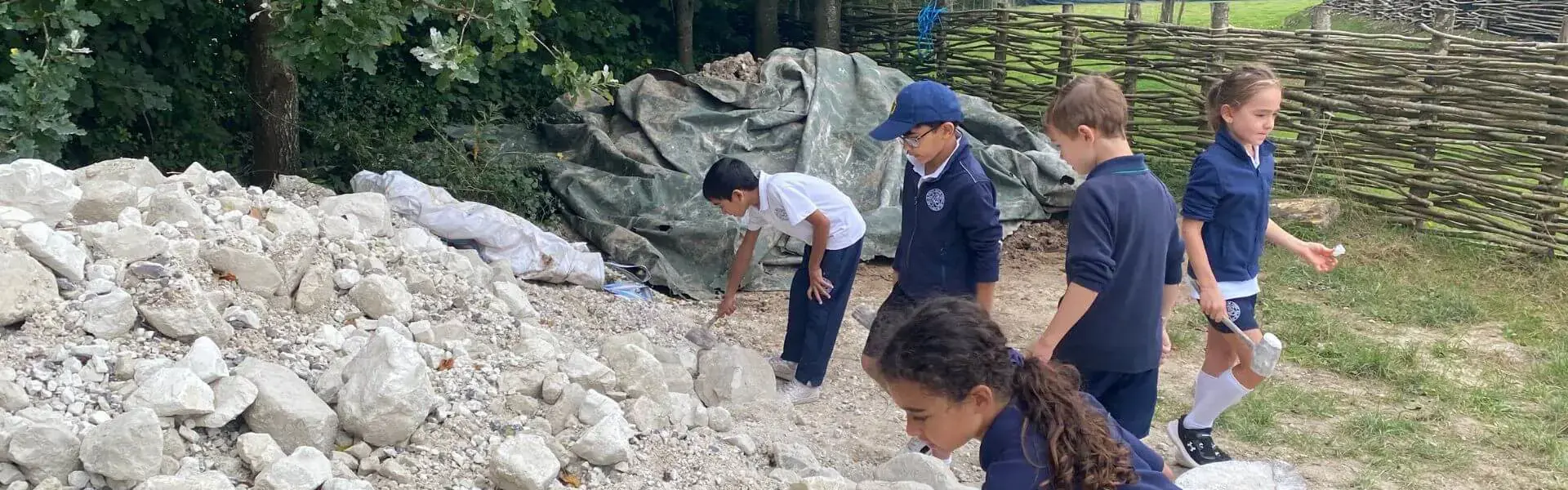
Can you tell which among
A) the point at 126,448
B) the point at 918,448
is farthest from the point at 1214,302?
the point at 126,448

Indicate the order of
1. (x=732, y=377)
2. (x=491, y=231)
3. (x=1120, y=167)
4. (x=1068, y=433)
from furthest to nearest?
(x=491, y=231) → (x=732, y=377) → (x=1120, y=167) → (x=1068, y=433)

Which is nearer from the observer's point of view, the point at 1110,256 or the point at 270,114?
the point at 1110,256

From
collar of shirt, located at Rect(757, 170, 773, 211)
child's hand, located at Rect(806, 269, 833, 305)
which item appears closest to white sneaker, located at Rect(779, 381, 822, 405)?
child's hand, located at Rect(806, 269, 833, 305)

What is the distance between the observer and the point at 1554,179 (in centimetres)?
637

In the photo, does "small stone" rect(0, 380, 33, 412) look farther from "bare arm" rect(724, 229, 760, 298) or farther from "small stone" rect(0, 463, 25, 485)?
"bare arm" rect(724, 229, 760, 298)

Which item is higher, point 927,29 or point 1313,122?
point 927,29

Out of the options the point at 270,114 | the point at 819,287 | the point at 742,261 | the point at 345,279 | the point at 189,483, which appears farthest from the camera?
the point at 270,114

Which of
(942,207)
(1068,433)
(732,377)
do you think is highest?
(1068,433)

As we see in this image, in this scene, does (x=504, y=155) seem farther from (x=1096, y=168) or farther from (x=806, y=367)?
(x=1096, y=168)

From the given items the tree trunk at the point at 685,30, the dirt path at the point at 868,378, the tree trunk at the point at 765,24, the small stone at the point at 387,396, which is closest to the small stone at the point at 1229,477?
the dirt path at the point at 868,378

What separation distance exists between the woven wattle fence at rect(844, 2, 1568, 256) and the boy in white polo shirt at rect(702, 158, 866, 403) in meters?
4.50

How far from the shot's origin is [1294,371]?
489cm

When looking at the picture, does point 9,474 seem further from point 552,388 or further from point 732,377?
point 732,377

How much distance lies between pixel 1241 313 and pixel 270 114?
489 centimetres
